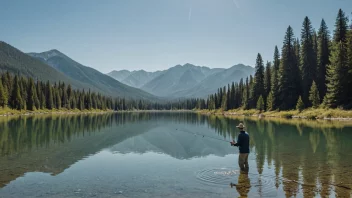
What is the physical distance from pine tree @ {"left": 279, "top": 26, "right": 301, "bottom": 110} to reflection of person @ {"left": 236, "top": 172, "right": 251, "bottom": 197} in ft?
260

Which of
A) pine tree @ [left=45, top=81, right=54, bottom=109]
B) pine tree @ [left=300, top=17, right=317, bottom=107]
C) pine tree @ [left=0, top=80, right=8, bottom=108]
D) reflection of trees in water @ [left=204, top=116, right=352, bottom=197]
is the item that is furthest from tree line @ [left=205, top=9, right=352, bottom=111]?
pine tree @ [left=45, top=81, right=54, bottom=109]

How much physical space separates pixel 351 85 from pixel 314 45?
106 ft

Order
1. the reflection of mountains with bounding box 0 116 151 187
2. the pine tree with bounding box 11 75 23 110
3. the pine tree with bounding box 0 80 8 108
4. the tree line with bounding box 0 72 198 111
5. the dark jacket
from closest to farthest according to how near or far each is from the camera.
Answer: the dark jacket < the reflection of mountains with bounding box 0 116 151 187 < the pine tree with bounding box 0 80 8 108 < the tree line with bounding box 0 72 198 111 < the pine tree with bounding box 11 75 23 110

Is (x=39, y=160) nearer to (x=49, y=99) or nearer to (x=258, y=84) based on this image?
(x=258, y=84)

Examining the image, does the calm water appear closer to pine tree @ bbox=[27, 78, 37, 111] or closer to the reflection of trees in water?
the reflection of trees in water

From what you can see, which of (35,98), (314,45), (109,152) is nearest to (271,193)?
(109,152)

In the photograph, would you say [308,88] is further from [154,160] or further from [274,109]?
[154,160]

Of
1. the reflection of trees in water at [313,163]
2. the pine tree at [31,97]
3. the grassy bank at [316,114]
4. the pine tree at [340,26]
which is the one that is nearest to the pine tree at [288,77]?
the grassy bank at [316,114]

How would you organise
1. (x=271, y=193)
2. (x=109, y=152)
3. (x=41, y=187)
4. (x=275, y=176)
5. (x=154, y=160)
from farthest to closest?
1. (x=109, y=152)
2. (x=154, y=160)
3. (x=275, y=176)
4. (x=41, y=187)
5. (x=271, y=193)

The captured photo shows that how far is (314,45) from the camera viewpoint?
9681cm

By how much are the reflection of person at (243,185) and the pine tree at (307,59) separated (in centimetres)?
7762

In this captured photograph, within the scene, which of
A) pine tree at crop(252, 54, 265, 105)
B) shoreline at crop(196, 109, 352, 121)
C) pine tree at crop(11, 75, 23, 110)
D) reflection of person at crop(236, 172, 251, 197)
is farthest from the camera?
pine tree at crop(11, 75, 23, 110)

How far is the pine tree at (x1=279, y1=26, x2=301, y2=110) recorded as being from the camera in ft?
300

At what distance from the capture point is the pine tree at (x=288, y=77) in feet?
300
